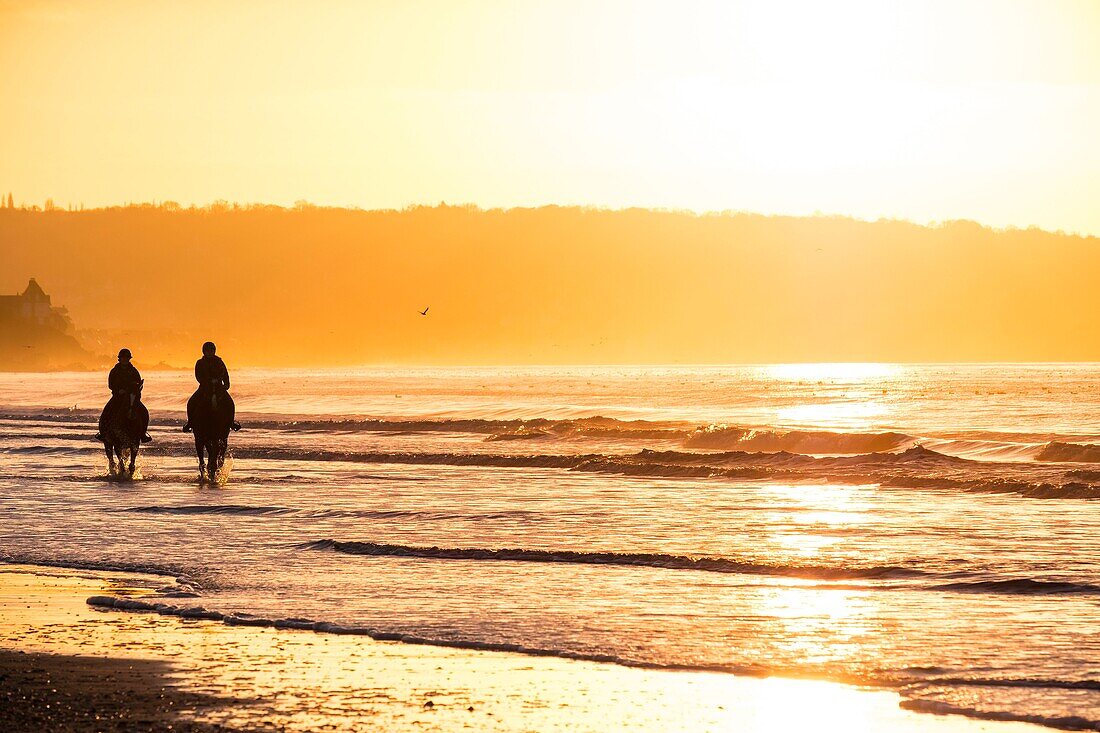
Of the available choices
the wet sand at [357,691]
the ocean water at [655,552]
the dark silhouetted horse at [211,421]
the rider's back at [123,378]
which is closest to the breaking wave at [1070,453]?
the ocean water at [655,552]

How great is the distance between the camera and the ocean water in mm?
9797

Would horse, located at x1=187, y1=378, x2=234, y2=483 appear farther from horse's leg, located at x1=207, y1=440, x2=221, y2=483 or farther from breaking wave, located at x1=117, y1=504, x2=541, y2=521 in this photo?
breaking wave, located at x1=117, y1=504, x2=541, y2=521

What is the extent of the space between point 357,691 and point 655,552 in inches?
272

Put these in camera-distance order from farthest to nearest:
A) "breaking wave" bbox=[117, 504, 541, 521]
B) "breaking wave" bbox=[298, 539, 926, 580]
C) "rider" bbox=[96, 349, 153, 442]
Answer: "rider" bbox=[96, 349, 153, 442]
"breaking wave" bbox=[117, 504, 541, 521]
"breaking wave" bbox=[298, 539, 926, 580]

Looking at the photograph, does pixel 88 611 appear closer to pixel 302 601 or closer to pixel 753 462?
pixel 302 601

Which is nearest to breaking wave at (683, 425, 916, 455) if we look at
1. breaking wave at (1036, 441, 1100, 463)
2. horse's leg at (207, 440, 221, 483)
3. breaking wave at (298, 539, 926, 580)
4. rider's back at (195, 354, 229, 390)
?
breaking wave at (1036, 441, 1100, 463)

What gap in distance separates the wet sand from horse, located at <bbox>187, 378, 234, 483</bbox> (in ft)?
47.7

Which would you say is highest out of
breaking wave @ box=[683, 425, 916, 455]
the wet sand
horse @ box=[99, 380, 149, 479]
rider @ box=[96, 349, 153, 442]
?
rider @ box=[96, 349, 153, 442]

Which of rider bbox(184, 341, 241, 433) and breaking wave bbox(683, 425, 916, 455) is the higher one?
rider bbox(184, 341, 241, 433)

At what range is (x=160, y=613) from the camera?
11.2 m

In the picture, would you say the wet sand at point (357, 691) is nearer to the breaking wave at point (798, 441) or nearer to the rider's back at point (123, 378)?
the rider's back at point (123, 378)

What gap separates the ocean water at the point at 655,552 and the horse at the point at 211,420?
0.62 metres

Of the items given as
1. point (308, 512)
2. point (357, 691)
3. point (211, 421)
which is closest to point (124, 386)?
point (211, 421)

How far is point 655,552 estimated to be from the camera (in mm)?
14953
